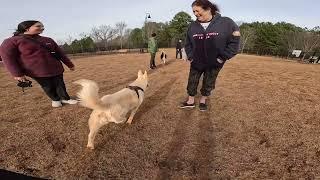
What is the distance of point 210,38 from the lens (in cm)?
516

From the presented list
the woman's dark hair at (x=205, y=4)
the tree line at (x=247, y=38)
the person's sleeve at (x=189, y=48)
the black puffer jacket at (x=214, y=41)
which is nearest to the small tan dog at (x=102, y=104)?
the person's sleeve at (x=189, y=48)

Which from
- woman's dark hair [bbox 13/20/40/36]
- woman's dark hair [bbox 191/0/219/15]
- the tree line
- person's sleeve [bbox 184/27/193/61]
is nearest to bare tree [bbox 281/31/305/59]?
the tree line

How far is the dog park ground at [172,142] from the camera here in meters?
3.64

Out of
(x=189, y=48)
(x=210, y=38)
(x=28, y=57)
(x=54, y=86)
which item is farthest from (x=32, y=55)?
(x=210, y=38)

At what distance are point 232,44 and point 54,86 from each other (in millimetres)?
3746

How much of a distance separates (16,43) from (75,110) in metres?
1.73

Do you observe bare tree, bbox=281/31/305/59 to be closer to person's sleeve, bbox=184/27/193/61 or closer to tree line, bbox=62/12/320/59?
tree line, bbox=62/12/320/59

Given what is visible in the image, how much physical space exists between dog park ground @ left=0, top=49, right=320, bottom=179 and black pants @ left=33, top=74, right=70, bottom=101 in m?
0.28

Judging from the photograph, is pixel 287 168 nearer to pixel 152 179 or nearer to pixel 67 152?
pixel 152 179

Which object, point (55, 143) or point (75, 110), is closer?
point (55, 143)

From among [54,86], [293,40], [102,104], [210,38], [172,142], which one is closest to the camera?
[102,104]

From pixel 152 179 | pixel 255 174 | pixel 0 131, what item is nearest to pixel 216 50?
A: pixel 255 174

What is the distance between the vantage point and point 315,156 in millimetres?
3965

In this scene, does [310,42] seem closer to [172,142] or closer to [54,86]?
[54,86]
